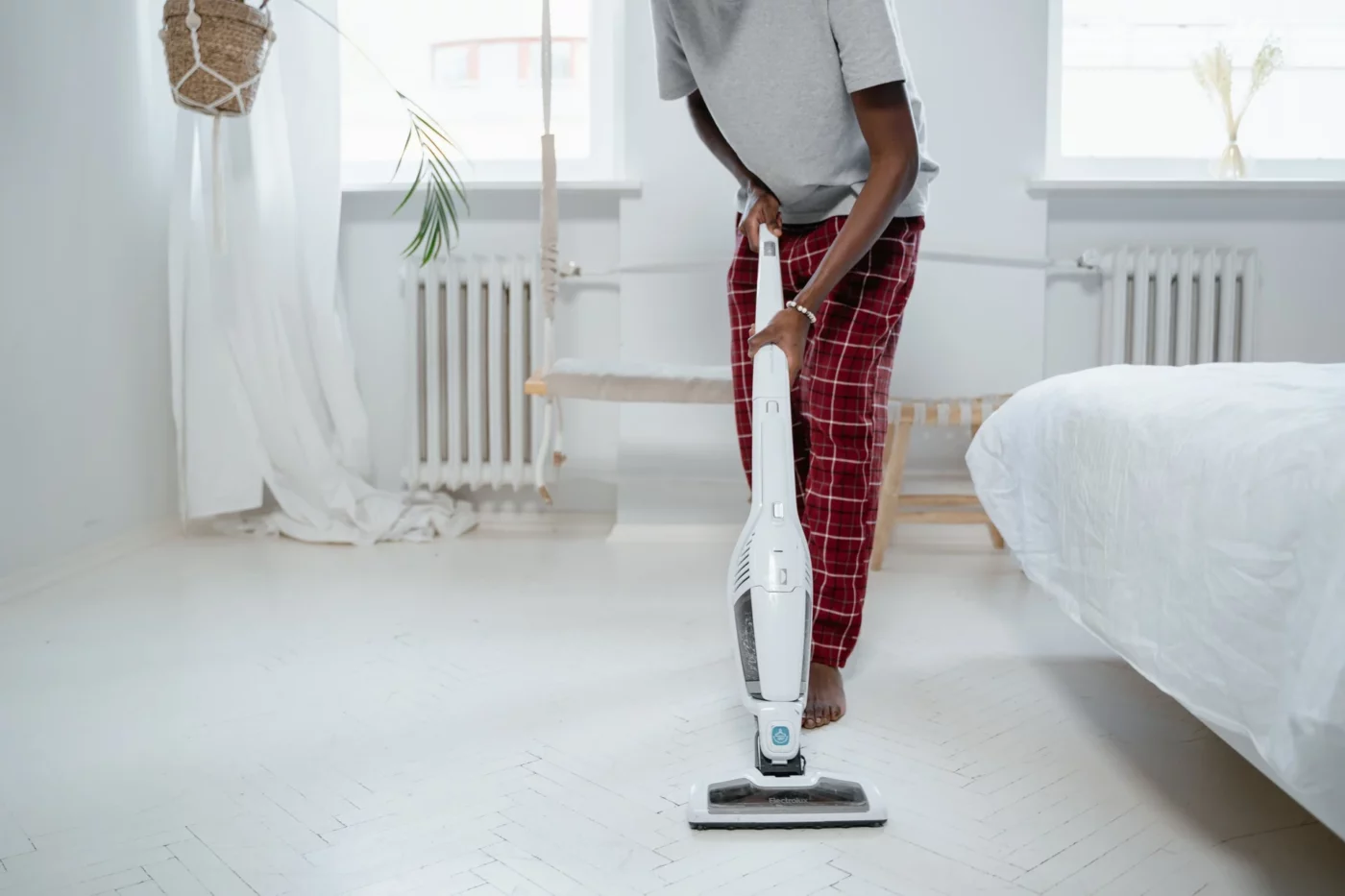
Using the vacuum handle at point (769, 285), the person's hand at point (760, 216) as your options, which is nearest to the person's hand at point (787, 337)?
the vacuum handle at point (769, 285)

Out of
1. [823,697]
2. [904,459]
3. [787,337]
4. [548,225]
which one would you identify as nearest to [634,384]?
[548,225]

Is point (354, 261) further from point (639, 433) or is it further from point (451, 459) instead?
point (639, 433)

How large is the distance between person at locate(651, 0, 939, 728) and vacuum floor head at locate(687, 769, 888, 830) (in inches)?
10.4

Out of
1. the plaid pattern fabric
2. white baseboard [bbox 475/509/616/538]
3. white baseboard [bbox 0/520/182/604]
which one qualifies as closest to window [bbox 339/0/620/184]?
white baseboard [bbox 475/509/616/538]

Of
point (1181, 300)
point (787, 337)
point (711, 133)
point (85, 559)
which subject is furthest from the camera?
point (1181, 300)

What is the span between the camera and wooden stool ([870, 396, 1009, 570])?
7.72ft

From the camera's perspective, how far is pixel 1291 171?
296 centimetres

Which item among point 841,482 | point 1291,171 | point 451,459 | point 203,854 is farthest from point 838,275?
point 1291,171

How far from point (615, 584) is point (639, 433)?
652 mm

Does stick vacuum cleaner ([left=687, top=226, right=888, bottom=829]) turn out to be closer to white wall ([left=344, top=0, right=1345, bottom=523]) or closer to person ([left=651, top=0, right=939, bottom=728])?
person ([left=651, top=0, right=939, bottom=728])

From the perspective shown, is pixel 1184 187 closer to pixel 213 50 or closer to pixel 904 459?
pixel 904 459

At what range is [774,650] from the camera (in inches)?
42.1

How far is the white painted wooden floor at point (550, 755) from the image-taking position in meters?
1.06

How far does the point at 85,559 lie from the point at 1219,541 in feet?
7.62
